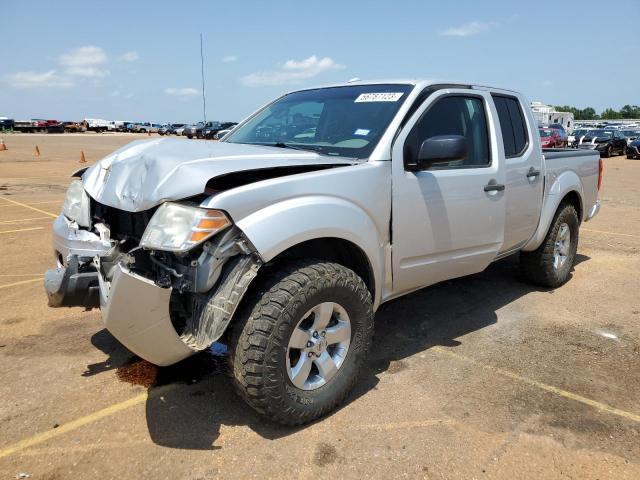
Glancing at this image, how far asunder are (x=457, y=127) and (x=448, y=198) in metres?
0.67

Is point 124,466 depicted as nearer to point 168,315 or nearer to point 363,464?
point 168,315

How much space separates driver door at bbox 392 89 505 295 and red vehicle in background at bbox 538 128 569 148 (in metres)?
23.1

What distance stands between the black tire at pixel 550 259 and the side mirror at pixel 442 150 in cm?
239

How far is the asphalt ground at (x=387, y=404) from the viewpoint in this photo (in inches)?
99.7

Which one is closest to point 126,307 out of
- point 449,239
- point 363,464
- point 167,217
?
point 167,217

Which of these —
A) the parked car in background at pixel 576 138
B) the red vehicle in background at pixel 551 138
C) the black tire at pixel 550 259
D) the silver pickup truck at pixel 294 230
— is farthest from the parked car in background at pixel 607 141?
the silver pickup truck at pixel 294 230

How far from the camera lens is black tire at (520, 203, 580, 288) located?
5027 millimetres

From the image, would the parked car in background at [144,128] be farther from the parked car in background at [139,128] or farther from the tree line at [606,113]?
the tree line at [606,113]

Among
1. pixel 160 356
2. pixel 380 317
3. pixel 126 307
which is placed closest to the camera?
pixel 126 307

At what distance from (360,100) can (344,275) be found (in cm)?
147

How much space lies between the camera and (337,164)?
2.97 metres

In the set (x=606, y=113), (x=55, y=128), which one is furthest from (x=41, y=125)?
(x=606, y=113)

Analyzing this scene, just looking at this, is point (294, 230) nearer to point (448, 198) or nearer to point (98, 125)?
point (448, 198)

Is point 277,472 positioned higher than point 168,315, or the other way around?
point 168,315
